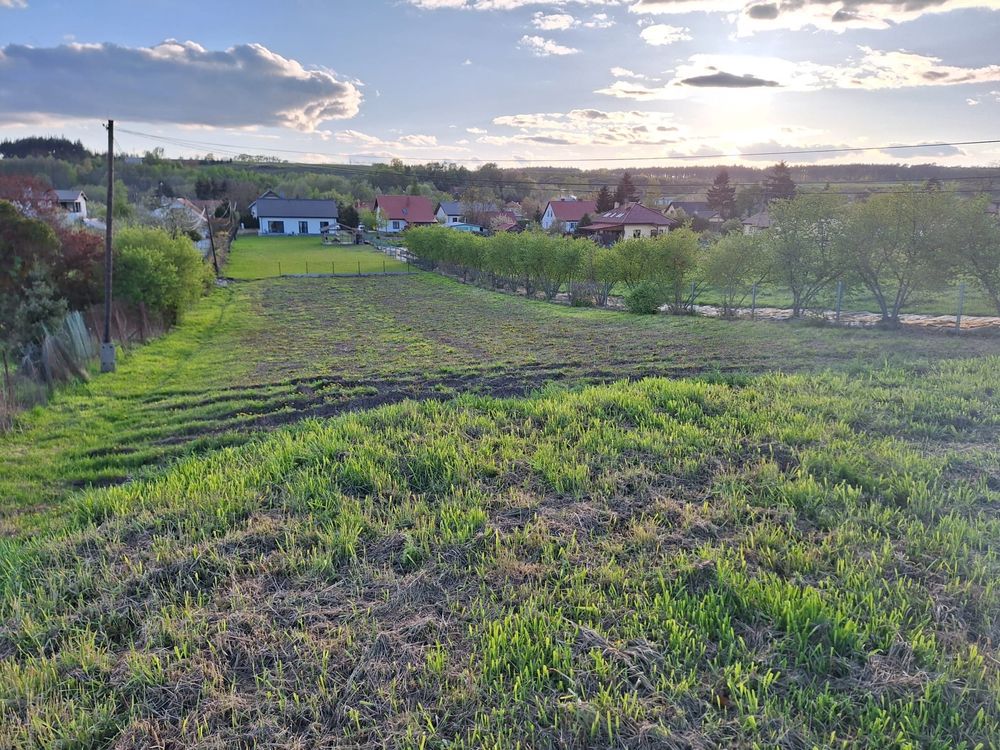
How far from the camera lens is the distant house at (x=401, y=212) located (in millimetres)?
77250

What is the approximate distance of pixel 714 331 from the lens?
18250 millimetres

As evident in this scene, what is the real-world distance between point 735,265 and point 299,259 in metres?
37.3

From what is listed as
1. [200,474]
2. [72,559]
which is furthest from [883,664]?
[200,474]

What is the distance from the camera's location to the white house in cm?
7356

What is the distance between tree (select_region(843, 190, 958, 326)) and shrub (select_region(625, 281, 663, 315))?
23.8 ft

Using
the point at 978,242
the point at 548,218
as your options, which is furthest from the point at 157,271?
the point at 548,218

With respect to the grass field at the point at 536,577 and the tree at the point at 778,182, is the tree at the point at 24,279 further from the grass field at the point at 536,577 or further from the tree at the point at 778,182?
the tree at the point at 778,182

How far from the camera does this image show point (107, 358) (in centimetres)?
1441

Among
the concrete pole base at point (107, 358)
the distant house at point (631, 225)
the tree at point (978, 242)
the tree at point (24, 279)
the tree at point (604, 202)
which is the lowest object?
the concrete pole base at point (107, 358)

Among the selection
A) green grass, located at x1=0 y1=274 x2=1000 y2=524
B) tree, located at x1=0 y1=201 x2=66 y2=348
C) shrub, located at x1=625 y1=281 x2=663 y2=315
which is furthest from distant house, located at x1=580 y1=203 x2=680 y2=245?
tree, located at x1=0 y1=201 x2=66 y2=348

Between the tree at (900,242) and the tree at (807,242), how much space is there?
649 millimetres

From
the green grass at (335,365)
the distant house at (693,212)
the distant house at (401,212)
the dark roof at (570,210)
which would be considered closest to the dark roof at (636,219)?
the distant house at (693,212)

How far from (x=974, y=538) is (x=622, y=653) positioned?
2.82 m

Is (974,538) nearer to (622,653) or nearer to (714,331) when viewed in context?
(622,653)
